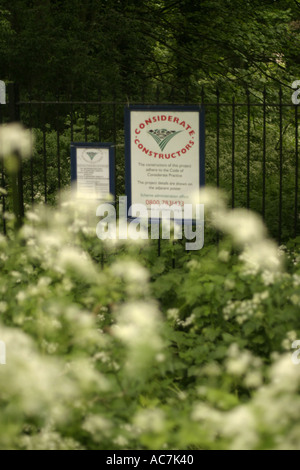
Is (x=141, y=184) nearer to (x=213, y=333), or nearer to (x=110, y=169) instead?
(x=110, y=169)

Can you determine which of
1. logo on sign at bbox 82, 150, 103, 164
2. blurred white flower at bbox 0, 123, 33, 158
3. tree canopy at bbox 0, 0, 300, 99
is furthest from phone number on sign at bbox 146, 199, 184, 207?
tree canopy at bbox 0, 0, 300, 99

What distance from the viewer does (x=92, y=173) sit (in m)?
6.41

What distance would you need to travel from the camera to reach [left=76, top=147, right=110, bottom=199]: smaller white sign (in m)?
6.39

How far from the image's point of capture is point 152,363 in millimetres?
4305

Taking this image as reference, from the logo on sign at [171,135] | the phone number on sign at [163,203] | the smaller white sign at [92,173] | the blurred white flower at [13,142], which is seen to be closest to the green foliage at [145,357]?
the phone number on sign at [163,203]

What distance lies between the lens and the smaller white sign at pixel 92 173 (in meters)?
6.39

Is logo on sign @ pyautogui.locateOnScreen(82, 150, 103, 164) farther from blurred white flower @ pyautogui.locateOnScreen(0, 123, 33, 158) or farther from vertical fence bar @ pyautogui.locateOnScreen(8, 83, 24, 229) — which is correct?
vertical fence bar @ pyautogui.locateOnScreen(8, 83, 24, 229)

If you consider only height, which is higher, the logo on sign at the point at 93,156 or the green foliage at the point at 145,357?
the logo on sign at the point at 93,156

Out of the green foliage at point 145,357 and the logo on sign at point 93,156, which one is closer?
the green foliage at point 145,357

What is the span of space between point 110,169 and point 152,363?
8.45 ft

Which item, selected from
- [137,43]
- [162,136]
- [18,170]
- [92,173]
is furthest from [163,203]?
[137,43]

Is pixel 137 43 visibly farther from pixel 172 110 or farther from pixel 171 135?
pixel 171 135

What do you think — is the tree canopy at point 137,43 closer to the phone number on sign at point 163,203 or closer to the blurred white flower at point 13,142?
the blurred white flower at point 13,142
